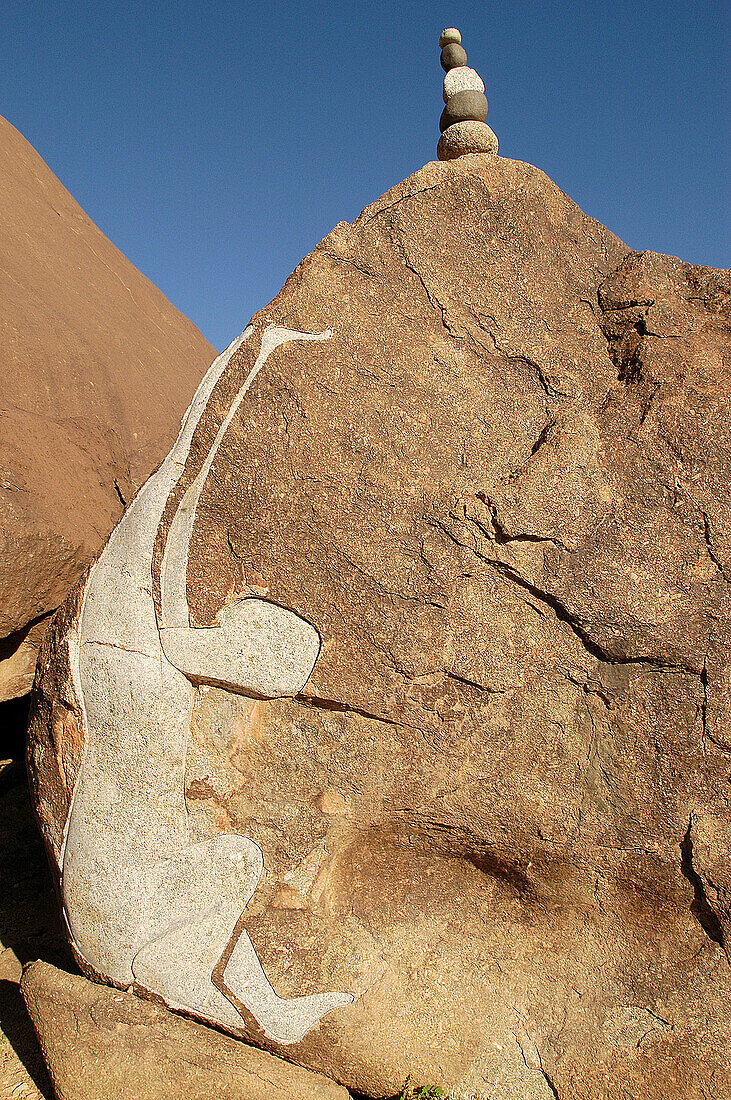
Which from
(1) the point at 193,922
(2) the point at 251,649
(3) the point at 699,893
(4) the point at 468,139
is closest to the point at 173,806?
(1) the point at 193,922

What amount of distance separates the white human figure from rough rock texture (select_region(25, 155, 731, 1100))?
4cm

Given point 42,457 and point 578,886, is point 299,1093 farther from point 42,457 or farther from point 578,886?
point 42,457

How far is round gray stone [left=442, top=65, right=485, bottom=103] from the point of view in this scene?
2613 millimetres

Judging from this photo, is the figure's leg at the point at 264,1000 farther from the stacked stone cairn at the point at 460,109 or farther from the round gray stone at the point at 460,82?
the round gray stone at the point at 460,82

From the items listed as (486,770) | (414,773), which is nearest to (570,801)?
(486,770)

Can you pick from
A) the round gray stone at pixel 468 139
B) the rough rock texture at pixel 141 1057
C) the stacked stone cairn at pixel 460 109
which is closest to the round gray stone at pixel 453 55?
the stacked stone cairn at pixel 460 109

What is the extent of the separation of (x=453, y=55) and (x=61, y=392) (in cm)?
205

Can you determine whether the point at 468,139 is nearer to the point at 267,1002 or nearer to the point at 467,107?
the point at 467,107

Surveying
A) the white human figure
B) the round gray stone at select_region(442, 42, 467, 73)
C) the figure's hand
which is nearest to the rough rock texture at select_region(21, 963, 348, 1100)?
the white human figure

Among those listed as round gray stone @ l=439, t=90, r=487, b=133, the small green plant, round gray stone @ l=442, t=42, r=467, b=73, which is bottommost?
the small green plant

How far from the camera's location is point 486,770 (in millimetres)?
1954

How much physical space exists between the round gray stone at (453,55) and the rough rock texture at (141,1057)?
10.6 feet

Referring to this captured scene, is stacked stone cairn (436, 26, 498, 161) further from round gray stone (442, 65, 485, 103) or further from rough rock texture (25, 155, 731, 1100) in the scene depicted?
rough rock texture (25, 155, 731, 1100)

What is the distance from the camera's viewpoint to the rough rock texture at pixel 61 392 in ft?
9.25
